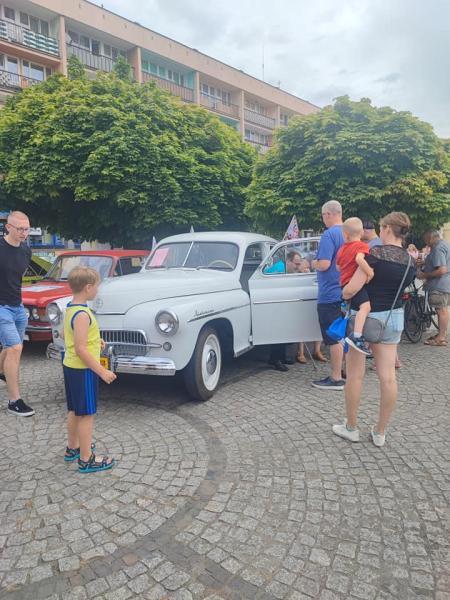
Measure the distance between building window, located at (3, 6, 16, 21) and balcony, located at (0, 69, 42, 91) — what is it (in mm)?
3215

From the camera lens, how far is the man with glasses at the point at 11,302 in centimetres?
446

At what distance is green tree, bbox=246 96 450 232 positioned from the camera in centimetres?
820

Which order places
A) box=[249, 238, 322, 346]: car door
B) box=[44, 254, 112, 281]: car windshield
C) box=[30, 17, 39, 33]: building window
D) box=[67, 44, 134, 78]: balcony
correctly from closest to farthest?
1. box=[249, 238, 322, 346]: car door
2. box=[44, 254, 112, 281]: car windshield
3. box=[30, 17, 39, 33]: building window
4. box=[67, 44, 134, 78]: balcony

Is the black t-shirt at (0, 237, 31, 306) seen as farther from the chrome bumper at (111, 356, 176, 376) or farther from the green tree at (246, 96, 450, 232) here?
the green tree at (246, 96, 450, 232)

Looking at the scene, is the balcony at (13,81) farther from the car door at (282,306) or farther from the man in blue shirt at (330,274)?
the man in blue shirt at (330,274)

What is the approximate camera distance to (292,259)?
6.03m

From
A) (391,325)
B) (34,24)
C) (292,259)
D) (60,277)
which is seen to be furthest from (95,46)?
(391,325)

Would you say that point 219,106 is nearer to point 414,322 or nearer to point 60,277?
point 60,277

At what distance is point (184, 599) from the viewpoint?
84.8 inches

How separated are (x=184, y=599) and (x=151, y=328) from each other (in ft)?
8.60

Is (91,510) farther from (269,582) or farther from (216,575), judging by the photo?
(269,582)

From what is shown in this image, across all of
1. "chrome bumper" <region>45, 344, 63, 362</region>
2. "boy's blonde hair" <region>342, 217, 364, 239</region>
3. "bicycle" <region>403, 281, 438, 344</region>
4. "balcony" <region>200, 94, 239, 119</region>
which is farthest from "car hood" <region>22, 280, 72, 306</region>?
"balcony" <region>200, 94, 239, 119</region>

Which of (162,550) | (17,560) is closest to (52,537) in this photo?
(17,560)

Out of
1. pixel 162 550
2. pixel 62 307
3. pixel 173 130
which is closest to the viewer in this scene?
pixel 162 550
